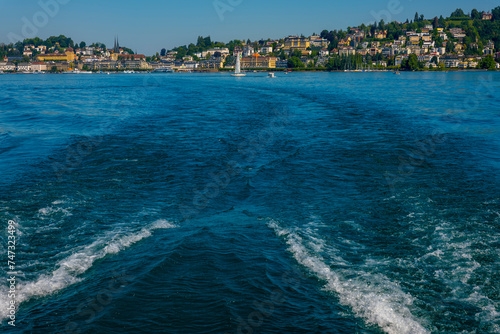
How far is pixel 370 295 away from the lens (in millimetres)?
8164

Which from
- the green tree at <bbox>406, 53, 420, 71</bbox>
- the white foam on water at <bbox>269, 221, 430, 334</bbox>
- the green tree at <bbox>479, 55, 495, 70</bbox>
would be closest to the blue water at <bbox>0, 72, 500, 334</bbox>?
the white foam on water at <bbox>269, 221, 430, 334</bbox>

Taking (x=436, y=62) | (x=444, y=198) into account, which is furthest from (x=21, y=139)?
(x=436, y=62)

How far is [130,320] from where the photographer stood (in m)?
7.24

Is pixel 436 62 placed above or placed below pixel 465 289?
above

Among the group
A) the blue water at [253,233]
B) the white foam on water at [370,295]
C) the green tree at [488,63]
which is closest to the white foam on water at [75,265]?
the blue water at [253,233]

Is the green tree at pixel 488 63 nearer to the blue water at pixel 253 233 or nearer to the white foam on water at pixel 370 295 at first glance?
the blue water at pixel 253 233

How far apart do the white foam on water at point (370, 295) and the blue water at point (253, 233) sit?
37mm

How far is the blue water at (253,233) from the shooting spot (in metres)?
7.53

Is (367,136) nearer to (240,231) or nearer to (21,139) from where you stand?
(240,231)

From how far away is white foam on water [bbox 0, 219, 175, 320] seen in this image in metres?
8.14

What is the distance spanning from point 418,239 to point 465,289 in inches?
94.0

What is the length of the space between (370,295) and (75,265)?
6.17m

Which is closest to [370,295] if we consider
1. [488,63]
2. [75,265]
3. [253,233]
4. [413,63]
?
[253,233]

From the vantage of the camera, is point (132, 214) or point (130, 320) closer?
point (130, 320)
